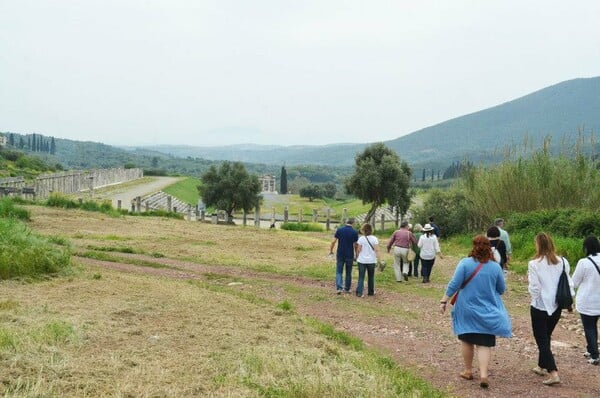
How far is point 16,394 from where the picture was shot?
5488mm

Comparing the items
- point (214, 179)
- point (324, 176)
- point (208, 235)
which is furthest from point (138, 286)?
point (324, 176)

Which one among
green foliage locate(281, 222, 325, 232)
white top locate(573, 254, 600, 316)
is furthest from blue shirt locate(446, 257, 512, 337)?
green foliage locate(281, 222, 325, 232)

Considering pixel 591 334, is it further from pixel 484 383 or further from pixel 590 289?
pixel 484 383

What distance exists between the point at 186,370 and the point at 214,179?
41022mm

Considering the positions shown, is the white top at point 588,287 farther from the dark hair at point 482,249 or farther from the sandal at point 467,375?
the sandal at point 467,375

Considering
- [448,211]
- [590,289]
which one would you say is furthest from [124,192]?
[590,289]

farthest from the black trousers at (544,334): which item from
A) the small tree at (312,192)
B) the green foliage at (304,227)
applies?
the small tree at (312,192)

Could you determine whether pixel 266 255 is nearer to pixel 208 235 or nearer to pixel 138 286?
pixel 208 235

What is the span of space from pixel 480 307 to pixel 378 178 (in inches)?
1343

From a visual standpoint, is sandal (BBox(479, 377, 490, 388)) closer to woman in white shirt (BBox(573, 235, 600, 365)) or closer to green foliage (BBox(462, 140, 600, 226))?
woman in white shirt (BBox(573, 235, 600, 365))

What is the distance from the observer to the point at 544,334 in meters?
7.57

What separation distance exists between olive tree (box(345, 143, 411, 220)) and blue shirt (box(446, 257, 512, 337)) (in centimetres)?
3386

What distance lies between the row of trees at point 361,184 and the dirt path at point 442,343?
2718 centimetres

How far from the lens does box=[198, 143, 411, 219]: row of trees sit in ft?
136
